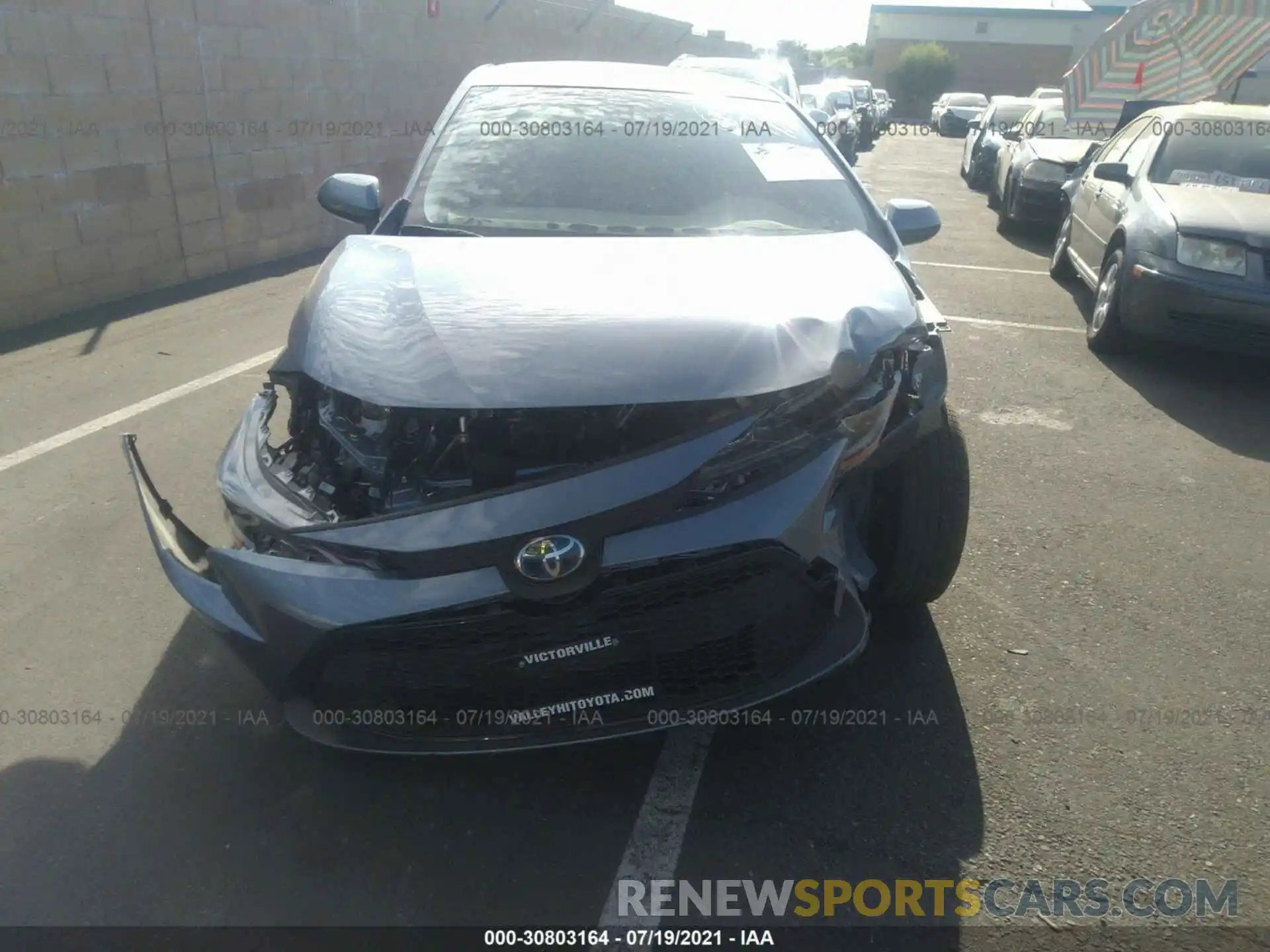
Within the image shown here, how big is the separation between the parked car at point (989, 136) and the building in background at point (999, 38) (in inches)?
1871

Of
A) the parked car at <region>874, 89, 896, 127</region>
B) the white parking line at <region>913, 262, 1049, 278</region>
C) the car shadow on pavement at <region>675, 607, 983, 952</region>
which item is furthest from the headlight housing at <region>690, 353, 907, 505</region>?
the parked car at <region>874, 89, 896, 127</region>

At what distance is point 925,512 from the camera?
116 inches

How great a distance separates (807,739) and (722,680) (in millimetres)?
546

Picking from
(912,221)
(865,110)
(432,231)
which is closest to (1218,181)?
(912,221)

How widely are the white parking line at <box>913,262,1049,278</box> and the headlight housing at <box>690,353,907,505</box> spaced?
7.41 m

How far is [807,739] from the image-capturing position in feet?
9.00

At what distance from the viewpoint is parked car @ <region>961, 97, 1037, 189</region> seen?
598 inches

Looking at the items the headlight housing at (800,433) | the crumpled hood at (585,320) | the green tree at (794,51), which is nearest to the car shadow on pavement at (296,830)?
the headlight housing at (800,433)

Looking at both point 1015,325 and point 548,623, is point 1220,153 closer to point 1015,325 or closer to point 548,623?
point 1015,325

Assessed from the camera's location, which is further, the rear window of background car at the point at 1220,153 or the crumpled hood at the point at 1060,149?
the crumpled hood at the point at 1060,149

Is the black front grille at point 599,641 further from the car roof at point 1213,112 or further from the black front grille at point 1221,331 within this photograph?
the car roof at point 1213,112

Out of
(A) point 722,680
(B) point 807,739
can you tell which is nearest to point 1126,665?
(B) point 807,739

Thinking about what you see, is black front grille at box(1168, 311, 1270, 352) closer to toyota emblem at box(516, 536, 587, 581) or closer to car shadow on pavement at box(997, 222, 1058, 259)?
toyota emblem at box(516, 536, 587, 581)

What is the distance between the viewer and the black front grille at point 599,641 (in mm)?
2168
